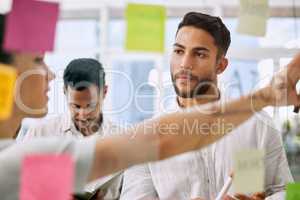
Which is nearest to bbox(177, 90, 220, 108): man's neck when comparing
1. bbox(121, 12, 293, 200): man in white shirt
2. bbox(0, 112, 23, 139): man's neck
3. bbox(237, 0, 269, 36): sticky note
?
bbox(121, 12, 293, 200): man in white shirt

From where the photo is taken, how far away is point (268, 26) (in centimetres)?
135

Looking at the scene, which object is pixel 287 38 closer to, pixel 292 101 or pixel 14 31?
pixel 292 101

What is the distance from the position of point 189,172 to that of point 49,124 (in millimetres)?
458

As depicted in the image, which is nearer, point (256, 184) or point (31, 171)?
point (31, 171)

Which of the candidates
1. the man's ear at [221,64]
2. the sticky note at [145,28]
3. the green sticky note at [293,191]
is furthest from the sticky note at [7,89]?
the green sticky note at [293,191]

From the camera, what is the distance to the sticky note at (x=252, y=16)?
1.31 m

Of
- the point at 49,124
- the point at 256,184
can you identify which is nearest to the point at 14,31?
the point at 49,124

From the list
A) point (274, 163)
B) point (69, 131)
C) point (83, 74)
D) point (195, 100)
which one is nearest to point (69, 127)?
point (69, 131)

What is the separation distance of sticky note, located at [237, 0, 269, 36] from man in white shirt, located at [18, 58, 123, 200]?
0.49 m

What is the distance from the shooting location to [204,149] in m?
1.27

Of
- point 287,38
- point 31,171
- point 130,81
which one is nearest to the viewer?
point 31,171

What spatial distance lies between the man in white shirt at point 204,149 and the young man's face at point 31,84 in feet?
1.10

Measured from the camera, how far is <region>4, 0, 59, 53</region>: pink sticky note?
1.05 meters

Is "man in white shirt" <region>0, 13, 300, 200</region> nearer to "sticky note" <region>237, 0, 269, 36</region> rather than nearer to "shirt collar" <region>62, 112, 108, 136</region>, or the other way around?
"shirt collar" <region>62, 112, 108, 136</region>
